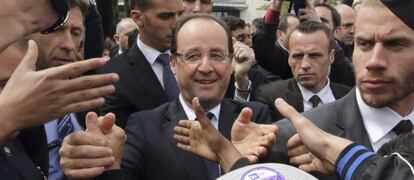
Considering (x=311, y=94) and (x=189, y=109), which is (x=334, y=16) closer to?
(x=311, y=94)

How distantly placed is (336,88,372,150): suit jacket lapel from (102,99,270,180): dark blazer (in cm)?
52

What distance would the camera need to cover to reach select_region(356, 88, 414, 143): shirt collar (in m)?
2.11

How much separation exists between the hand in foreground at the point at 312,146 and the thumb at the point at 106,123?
1.79 feet

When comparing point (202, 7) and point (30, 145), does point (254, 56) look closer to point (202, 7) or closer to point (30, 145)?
point (202, 7)

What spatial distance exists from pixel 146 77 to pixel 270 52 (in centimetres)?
127

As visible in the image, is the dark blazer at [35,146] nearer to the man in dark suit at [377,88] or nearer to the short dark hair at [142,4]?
the man in dark suit at [377,88]

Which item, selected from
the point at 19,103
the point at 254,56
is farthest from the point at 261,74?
the point at 19,103

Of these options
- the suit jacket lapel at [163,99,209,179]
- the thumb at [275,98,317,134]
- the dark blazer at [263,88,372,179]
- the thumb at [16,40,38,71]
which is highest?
the thumb at [16,40,38,71]

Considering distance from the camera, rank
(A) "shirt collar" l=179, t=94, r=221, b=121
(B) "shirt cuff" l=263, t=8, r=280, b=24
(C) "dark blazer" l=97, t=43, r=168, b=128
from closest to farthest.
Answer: (A) "shirt collar" l=179, t=94, r=221, b=121 < (C) "dark blazer" l=97, t=43, r=168, b=128 < (B) "shirt cuff" l=263, t=8, r=280, b=24

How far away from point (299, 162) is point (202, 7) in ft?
7.79

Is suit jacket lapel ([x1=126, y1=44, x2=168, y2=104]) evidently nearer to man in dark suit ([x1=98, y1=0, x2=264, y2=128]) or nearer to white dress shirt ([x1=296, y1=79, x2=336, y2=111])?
man in dark suit ([x1=98, y1=0, x2=264, y2=128])

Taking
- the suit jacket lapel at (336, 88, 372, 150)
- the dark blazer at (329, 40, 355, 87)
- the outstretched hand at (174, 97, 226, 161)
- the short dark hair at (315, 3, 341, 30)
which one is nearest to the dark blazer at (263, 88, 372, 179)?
the suit jacket lapel at (336, 88, 372, 150)

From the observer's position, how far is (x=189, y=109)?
2.54 metres

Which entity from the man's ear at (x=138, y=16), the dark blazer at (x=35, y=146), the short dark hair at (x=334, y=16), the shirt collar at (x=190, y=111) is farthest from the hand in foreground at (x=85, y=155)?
the short dark hair at (x=334, y=16)
